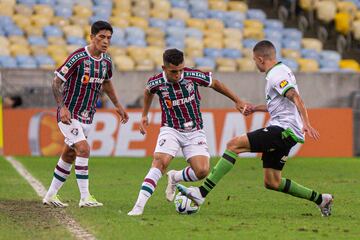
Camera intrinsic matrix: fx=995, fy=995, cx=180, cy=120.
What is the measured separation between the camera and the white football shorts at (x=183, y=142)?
1053cm

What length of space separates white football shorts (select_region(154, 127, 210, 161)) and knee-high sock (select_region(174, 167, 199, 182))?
0.74 ft

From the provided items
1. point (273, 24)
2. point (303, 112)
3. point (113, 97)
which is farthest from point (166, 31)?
point (303, 112)

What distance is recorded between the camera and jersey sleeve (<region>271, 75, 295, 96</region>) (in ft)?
32.7

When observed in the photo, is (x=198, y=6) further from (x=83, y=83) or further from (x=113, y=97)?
(x=83, y=83)

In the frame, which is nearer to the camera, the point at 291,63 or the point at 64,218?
the point at 64,218

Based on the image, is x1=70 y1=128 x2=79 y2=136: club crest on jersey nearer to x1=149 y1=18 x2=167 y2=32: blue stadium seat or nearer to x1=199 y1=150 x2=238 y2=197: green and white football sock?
x1=199 y1=150 x2=238 y2=197: green and white football sock

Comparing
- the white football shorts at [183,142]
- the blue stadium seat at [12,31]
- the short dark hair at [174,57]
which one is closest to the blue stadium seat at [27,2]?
the blue stadium seat at [12,31]

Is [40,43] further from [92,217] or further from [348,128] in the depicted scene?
[92,217]

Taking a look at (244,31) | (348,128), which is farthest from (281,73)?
(244,31)

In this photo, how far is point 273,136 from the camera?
10.1m

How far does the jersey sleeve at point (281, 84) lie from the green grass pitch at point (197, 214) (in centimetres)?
129

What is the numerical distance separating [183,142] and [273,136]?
3.57 feet

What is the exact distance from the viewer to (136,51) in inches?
998

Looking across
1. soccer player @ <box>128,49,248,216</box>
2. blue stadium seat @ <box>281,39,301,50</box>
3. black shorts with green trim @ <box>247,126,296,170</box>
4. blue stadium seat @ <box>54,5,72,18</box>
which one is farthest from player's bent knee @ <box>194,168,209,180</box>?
blue stadium seat @ <box>281,39,301,50</box>
